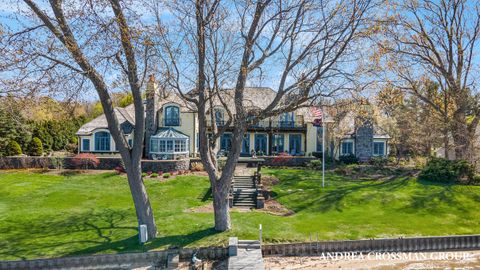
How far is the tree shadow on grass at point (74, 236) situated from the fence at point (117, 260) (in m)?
0.45

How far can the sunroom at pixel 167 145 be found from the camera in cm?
3141

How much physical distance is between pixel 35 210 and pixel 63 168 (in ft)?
32.7

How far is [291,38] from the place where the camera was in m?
14.2

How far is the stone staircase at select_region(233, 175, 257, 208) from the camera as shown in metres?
20.3

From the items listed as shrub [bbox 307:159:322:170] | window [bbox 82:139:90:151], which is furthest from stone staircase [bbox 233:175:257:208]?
window [bbox 82:139:90:151]

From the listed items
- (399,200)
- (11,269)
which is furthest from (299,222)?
(11,269)

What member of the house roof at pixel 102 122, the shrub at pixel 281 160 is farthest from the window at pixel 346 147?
the house roof at pixel 102 122

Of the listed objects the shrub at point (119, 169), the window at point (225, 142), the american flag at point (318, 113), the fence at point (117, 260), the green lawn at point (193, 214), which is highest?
the american flag at point (318, 113)

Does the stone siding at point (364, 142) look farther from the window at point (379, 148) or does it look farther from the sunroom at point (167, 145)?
the sunroom at point (167, 145)

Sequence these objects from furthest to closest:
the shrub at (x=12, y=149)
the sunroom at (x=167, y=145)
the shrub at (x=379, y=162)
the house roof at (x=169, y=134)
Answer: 1. the house roof at (x=169, y=134)
2. the sunroom at (x=167, y=145)
3. the shrub at (x=379, y=162)
4. the shrub at (x=12, y=149)

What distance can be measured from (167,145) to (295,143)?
40.6 feet

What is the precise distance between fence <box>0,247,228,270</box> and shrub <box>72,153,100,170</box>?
15836mm

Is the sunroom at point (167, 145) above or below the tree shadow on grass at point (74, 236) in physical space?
above

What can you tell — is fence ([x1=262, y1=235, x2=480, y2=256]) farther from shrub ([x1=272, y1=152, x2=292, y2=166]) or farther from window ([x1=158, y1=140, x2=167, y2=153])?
window ([x1=158, y1=140, x2=167, y2=153])
